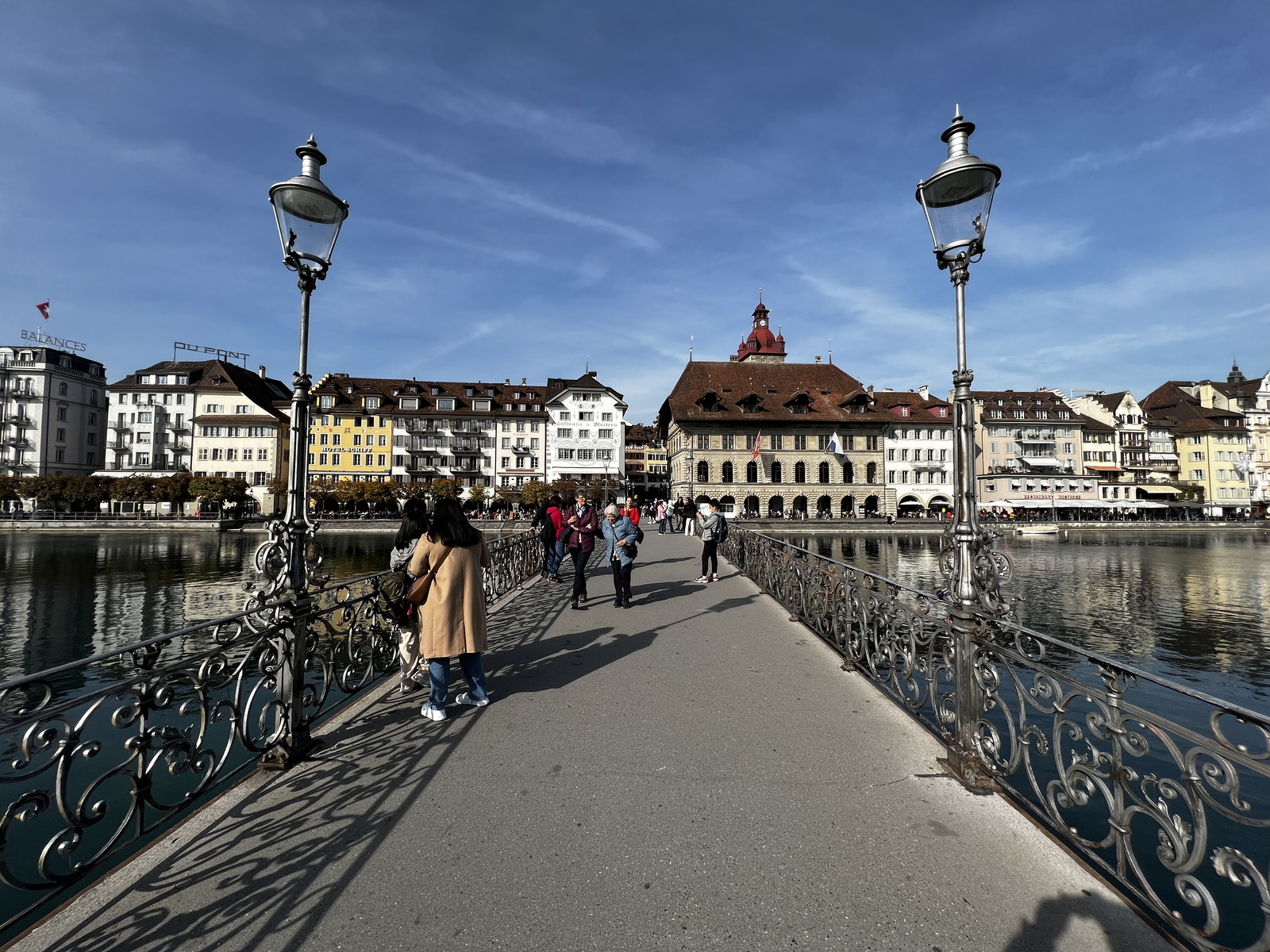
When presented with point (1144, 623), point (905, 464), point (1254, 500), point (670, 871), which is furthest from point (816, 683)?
point (1254, 500)

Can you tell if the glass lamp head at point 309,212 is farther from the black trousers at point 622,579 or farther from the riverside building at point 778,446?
the riverside building at point 778,446

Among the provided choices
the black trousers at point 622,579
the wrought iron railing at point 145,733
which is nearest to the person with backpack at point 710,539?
the black trousers at point 622,579

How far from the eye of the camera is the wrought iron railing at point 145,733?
267 cm

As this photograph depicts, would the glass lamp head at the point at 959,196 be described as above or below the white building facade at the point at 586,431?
below

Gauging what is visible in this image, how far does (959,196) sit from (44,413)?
9282 cm

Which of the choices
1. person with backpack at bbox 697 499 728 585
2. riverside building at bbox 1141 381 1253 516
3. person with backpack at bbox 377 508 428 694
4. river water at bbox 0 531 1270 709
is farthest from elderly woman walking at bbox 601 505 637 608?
riverside building at bbox 1141 381 1253 516

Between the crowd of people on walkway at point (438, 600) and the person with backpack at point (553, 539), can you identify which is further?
the person with backpack at point (553, 539)

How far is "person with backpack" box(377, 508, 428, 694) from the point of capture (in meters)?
5.80

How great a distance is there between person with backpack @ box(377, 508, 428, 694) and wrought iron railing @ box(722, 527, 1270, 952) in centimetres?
430

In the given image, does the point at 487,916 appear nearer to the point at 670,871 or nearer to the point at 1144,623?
the point at 670,871

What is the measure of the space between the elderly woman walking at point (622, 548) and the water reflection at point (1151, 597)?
9550mm

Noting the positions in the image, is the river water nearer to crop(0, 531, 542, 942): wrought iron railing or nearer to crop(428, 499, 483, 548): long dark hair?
crop(0, 531, 542, 942): wrought iron railing

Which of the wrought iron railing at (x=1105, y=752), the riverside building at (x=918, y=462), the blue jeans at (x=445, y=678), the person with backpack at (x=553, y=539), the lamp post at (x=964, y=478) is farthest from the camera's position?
the riverside building at (x=918, y=462)

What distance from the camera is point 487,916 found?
8.71 feet
